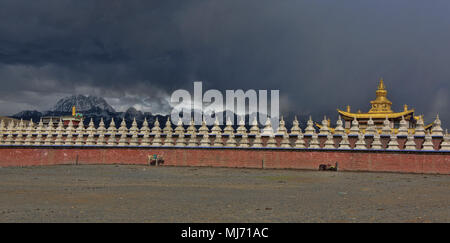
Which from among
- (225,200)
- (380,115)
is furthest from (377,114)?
(225,200)

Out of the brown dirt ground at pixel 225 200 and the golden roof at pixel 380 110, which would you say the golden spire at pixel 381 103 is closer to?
the golden roof at pixel 380 110

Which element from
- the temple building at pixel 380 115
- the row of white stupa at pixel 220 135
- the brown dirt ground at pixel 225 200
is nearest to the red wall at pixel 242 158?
the row of white stupa at pixel 220 135

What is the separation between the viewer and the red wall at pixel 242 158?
27.0m

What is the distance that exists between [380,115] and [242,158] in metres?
16.3

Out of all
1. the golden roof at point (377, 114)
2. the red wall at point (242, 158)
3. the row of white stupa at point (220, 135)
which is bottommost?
the red wall at point (242, 158)

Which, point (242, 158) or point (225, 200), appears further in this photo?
point (242, 158)

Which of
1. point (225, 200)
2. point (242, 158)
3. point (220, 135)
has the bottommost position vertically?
point (225, 200)

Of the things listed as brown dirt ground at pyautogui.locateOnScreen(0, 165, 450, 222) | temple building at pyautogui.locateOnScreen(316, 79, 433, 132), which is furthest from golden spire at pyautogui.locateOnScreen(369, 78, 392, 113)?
brown dirt ground at pyautogui.locateOnScreen(0, 165, 450, 222)

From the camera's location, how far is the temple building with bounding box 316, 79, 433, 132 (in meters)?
40.5

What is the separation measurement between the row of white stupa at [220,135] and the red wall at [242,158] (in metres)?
0.51

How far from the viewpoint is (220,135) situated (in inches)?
1270

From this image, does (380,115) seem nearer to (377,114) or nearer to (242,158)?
(377,114)

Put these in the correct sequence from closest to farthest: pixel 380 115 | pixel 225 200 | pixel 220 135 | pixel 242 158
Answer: pixel 225 200
pixel 242 158
pixel 220 135
pixel 380 115
